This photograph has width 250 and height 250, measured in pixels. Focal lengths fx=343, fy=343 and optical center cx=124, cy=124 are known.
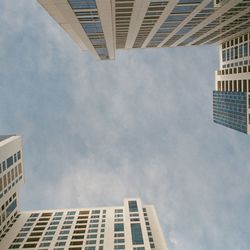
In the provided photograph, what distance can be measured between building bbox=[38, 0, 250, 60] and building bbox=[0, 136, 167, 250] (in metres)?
30.4

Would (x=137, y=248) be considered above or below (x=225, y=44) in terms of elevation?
below

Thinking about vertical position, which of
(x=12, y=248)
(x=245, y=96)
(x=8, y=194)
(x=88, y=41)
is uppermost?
(x=88, y=41)

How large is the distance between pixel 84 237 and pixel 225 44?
7119 centimetres

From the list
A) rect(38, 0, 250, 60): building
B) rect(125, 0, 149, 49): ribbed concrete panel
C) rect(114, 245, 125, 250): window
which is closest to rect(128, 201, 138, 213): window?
rect(114, 245, 125, 250): window

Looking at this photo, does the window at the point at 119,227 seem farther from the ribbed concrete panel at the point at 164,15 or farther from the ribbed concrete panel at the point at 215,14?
the ribbed concrete panel at the point at 215,14

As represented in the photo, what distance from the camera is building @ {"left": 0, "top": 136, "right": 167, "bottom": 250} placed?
7088cm

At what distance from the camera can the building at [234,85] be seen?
3460 inches

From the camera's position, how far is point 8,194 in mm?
75312

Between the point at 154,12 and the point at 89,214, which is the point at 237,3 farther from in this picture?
the point at 89,214

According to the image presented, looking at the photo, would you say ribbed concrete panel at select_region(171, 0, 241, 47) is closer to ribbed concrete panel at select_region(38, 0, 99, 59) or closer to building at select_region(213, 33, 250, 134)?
building at select_region(213, 33, 250, 134)

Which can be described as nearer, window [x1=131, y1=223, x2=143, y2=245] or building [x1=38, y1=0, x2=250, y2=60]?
building [x1=38, y1=0, x2=250, y2=60]

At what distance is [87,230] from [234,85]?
57.0m

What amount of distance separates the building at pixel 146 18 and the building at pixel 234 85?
34.8ft

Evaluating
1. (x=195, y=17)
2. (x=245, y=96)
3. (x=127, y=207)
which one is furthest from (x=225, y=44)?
(x=127, y=207)
